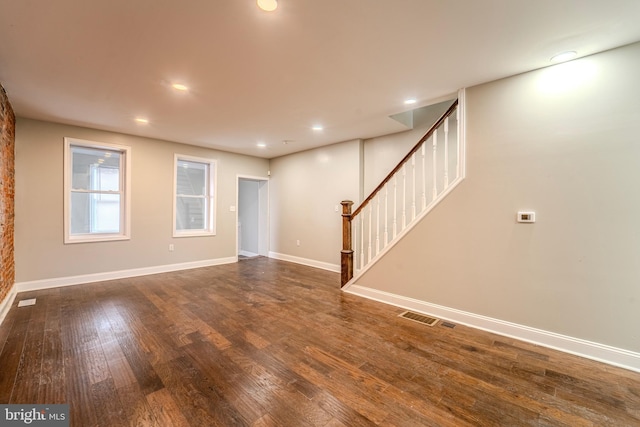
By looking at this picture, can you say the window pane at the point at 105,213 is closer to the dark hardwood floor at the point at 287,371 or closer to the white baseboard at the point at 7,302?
the white baseboard at the point at 7,302

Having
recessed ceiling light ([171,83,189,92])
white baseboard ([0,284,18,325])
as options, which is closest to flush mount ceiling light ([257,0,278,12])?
recessed ceiling light ([171,83,189,92])

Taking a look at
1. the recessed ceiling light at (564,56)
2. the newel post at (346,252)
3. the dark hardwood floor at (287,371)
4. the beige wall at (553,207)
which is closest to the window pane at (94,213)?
the dark hardwood floor at (287,371)

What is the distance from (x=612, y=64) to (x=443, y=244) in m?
2.07

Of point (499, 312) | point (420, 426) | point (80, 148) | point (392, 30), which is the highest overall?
point (392, 30)

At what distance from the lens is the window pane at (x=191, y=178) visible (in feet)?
18.3

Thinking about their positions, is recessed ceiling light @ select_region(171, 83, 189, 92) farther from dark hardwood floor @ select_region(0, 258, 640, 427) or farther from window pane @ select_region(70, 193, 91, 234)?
window pane @ select_region(70, 193, 91, 234)

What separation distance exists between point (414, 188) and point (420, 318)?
155 centimetres

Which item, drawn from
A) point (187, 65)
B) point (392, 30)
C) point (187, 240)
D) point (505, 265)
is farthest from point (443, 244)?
point (187, 240)

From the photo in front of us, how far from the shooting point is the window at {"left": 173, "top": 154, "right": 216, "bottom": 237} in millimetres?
5500

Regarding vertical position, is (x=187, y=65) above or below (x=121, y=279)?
above

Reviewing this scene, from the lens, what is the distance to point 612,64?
2213 millimetres

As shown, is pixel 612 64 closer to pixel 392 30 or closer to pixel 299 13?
pixel 392 30

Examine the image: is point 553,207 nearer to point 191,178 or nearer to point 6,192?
point 191,178

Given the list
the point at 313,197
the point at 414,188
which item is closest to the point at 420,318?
the point at 414,188
